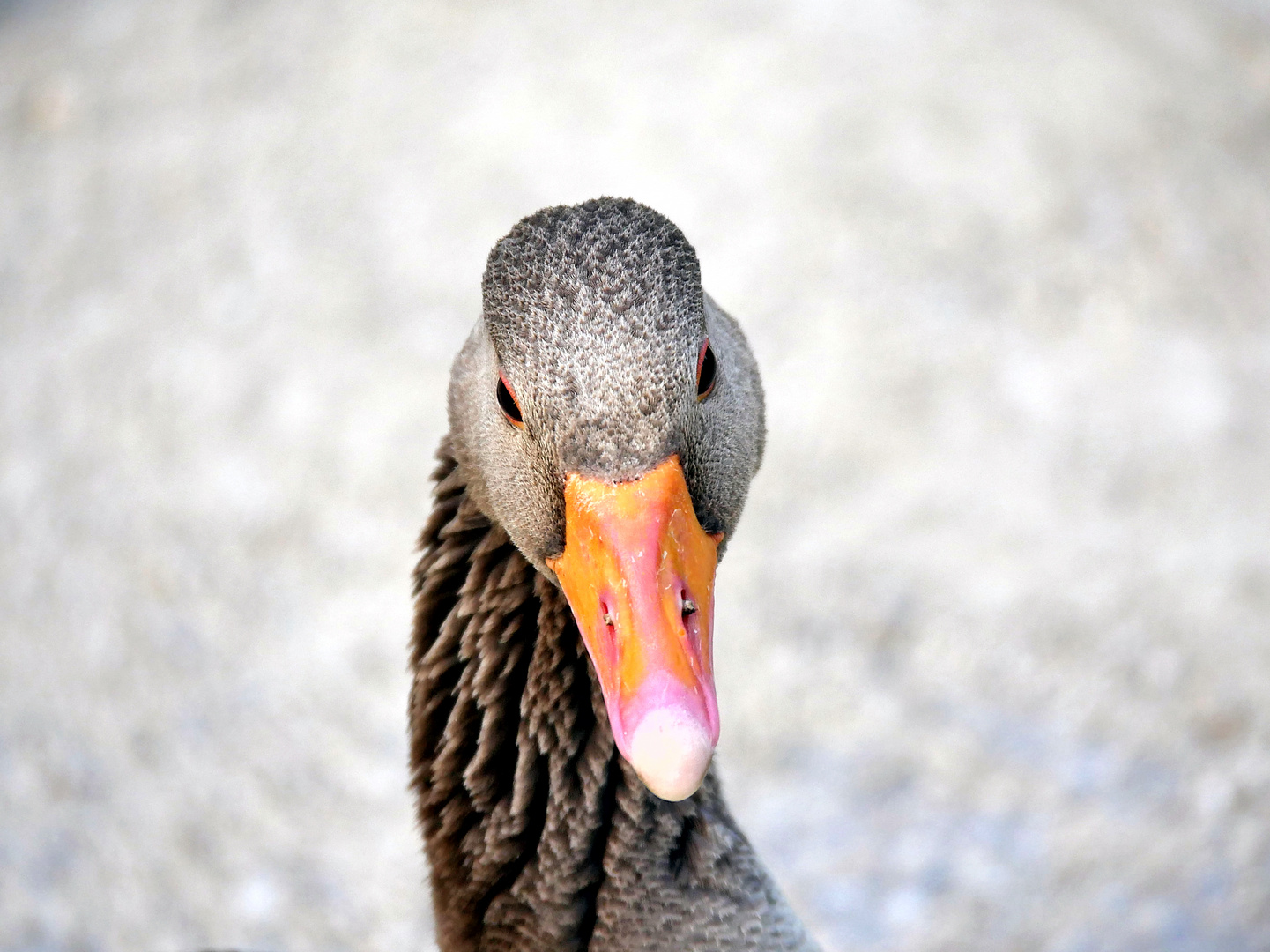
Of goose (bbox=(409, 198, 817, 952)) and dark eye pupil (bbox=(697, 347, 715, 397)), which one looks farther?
dark eye pupil (bbox=(697, 347, 715, 397))

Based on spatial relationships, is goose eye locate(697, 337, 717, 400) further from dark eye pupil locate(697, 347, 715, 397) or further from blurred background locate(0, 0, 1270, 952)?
blurred background locate(0, 0, 1270, 952)

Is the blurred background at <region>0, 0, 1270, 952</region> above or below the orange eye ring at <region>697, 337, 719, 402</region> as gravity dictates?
above

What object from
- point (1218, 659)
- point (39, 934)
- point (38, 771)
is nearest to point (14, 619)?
point (38, 771)

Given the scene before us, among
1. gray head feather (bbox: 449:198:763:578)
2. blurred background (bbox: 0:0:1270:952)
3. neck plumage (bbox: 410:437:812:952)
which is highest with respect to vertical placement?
blurred background (bbox: 0:0:1270:952)

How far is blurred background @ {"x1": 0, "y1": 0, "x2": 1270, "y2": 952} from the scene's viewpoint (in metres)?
5.41

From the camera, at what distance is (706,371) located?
2.52 meters

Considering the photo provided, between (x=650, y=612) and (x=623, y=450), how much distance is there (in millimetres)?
328

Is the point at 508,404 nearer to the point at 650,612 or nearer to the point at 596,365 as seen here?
the point at 596,365

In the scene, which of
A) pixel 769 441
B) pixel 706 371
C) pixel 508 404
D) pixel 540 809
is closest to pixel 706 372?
pixel 706 371

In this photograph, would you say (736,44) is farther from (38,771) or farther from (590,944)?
(590,944)

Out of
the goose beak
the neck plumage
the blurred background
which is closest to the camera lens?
the goose beak

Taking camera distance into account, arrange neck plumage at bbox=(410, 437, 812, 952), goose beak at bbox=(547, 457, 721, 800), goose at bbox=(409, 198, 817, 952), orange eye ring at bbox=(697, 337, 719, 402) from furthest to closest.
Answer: neck plumage at bbox=(410, 437, 812, 952) < orange eye ring at bbox=(697, 337, 719, 402) < goose at bbox=(409, 198, 817, 952) < goose beak at bbox=(547, 457, 721, 800)

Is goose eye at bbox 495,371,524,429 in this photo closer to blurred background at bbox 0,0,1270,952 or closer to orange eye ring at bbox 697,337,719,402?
orange eye ring at bbox 697,337,719,402

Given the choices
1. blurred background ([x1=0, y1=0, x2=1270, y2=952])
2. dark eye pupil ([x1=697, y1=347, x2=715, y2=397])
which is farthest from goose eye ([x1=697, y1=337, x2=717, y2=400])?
blurred background ([x1=0, y1=0, x2=1270, y2=952])
